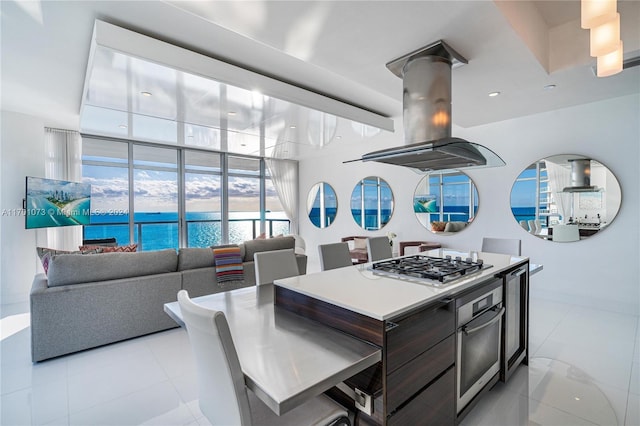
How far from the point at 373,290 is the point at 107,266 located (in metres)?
2.67

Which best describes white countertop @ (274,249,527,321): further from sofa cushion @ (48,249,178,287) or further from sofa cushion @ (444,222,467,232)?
sofa cushion @ (444,222,467,232)

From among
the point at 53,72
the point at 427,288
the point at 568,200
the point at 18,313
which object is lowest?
the point at 18,313

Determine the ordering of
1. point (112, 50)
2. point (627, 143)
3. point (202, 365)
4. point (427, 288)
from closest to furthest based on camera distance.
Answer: point (202, 365), point (427, 288), point (112, 50), point (627, 143)

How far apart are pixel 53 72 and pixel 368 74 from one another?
3.38 m

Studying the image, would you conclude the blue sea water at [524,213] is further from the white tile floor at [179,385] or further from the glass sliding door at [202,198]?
the glass sliding door at [202,198]

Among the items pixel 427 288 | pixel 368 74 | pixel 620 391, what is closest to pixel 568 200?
pixel 620 391

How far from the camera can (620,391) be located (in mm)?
2098

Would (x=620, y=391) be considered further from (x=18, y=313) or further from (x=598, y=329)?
(x=18, y=313)

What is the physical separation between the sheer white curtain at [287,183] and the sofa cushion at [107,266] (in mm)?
4636

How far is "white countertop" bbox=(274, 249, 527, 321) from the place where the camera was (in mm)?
→ 1279

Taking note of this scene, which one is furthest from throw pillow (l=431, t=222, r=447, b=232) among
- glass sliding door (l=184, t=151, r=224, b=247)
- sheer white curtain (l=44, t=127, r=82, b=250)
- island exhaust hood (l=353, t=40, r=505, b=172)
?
sheer white curtain (l=44, t=127, r=82, b=250)

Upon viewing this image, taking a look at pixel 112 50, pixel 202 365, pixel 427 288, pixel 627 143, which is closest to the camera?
pixel 202 365

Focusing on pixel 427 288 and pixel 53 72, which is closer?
pixel 427 288

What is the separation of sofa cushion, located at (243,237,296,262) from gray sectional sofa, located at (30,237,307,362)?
488 millimetres
